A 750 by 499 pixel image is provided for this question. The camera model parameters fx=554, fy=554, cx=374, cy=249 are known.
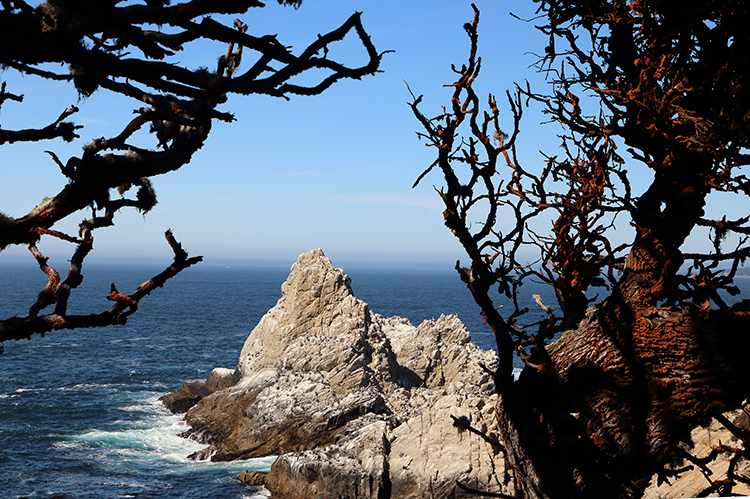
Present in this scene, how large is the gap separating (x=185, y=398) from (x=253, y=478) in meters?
15.8

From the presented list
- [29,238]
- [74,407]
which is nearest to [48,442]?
[74,407]

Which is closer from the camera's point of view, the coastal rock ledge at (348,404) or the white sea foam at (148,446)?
the coastal rock ledge at (348,404)

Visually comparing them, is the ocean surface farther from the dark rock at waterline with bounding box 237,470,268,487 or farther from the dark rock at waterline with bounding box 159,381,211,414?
the dark rock at waterline with bounding box 159,381,211,414

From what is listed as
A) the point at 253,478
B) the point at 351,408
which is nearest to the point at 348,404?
the point at 351,408

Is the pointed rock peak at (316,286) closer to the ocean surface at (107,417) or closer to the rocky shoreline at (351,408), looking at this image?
the rocky shoreline at (351,408)

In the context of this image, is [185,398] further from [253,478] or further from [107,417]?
[253,478]

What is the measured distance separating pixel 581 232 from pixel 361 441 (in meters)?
18.9

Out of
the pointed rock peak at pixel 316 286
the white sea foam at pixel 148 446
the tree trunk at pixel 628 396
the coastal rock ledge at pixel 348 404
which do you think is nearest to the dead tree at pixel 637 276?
the tree trunk at pixel 628 396

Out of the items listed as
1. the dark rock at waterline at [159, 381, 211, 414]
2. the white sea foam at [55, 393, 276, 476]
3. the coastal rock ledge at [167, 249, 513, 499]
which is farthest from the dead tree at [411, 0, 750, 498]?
the dark rock at waterline at [159, 381, 211, 414]

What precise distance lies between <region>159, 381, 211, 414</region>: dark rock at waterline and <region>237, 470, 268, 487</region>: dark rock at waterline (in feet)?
47.4

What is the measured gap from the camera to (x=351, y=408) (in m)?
27.1

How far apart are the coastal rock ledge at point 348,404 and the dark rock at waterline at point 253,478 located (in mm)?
609

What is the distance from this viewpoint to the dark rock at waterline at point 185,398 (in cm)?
3747

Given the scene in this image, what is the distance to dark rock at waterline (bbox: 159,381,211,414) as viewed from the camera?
37469mm
